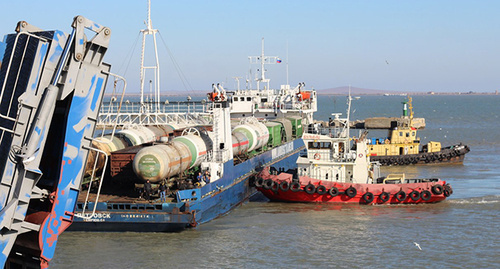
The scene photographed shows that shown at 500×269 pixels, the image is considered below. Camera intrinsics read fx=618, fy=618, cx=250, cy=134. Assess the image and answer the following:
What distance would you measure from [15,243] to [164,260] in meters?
8.53

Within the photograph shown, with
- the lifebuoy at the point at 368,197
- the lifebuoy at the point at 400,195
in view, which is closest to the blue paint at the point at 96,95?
the lifebuoy at the point at 368,197

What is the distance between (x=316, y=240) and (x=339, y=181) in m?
7.71

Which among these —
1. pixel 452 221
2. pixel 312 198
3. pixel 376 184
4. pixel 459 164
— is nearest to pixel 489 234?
pixel 452 221

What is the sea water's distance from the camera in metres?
19.2

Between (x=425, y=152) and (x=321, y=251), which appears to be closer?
(x=321, y=251)

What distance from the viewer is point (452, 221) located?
2519 centimetres

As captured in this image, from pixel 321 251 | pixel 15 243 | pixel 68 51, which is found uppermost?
pixel 68 51

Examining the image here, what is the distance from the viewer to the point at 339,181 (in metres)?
29.4

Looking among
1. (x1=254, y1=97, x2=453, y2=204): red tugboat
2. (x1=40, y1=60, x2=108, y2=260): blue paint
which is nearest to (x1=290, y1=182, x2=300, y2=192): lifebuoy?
(x1=254, y1=97, x2=453, y2=204): red tugboat

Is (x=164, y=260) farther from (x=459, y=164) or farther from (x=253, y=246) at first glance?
(x=459, y=164)

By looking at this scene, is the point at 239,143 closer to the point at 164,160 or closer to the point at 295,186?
the point at 295,186

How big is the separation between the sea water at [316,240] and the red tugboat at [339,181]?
0.50m

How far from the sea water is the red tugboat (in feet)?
1.64

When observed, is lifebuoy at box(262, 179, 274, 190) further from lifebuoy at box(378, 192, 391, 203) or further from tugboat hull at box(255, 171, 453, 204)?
lifebuoy at box(378, 192, 391, 203)
